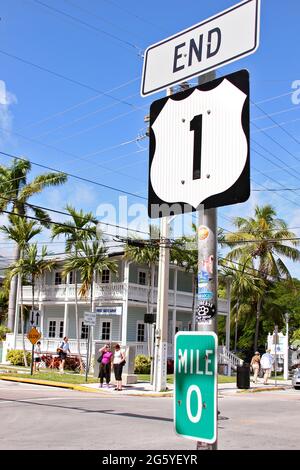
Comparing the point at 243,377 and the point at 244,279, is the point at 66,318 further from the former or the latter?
the point at 243,377

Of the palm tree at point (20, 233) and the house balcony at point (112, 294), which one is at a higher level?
the palm tree at point (20, 233)

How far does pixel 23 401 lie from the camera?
616 inches

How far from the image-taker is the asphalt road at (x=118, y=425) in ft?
29.6

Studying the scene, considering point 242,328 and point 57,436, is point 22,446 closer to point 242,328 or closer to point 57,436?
point 57,436

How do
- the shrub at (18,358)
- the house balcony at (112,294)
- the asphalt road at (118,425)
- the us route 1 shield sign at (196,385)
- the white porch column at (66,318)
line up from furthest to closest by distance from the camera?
the white porch column at (66,318), the shrub at (18,358), the house balcony at (112,294), the asphalt road at (118,425), the us route 1 shield sign at (196,385)

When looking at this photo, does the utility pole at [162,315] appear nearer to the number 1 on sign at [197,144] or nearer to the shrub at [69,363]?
the shrub at [69,363]

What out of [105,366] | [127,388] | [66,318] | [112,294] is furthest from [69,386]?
[66,318]

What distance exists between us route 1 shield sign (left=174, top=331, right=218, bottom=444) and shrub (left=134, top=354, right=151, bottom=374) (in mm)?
29325

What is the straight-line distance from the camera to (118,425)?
11266 millimetres

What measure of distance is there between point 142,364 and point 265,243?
1341 centimetres

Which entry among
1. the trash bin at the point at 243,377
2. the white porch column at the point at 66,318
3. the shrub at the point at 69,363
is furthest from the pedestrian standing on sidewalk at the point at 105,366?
the white porch column at the point at 66,318

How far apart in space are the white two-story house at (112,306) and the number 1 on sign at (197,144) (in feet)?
97.4
